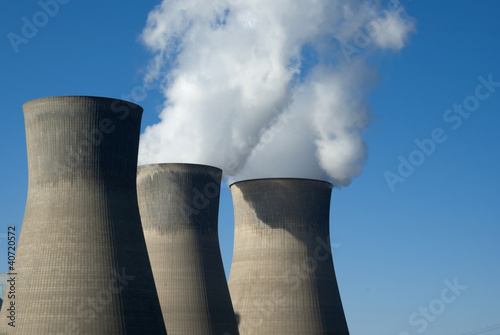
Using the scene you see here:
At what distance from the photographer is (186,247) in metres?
25.1

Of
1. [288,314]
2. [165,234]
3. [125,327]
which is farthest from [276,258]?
[125,327]

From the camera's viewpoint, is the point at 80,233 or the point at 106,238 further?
the point at 106,238

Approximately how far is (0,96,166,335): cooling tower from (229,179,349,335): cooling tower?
8.40m

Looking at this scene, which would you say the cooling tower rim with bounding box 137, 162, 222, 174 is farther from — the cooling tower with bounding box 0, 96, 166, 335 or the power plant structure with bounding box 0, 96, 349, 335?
the cooling tower with bounding box 0, 96, 166, 335

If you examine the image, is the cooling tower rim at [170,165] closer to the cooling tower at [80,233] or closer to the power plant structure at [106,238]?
the power plant structure at [106,238]

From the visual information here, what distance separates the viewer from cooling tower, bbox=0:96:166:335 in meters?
18.4

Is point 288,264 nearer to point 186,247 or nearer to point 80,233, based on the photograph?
point 186,247

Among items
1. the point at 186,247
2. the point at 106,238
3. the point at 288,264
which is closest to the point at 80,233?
the point at 106,238

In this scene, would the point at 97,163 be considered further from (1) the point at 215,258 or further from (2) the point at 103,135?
(1) the point at 215,258

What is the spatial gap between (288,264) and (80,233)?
10.5 meters

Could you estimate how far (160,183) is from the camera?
2566cm

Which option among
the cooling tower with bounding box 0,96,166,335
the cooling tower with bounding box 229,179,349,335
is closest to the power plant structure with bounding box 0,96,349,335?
the cooling tower with bounding box 0,96,166,335

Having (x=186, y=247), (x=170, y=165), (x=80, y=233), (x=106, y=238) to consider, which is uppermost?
(x=170, y=165)

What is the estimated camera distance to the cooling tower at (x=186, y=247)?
24922 millimetres
